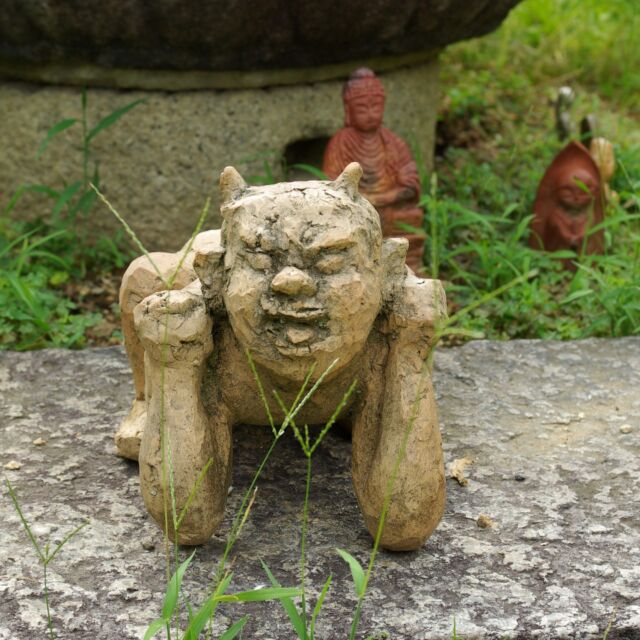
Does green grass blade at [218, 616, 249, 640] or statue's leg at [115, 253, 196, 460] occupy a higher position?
statue's leg at [115, 253, 196, 460]

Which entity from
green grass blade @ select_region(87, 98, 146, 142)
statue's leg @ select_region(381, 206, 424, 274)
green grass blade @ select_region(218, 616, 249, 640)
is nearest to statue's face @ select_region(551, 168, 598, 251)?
statue's leg @ select_region(381, 206, 424, 274)

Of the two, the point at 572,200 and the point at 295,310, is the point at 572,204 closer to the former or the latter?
the point at 572,200

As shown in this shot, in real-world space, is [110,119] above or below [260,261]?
above

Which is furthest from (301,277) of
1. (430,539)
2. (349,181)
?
(430,539)

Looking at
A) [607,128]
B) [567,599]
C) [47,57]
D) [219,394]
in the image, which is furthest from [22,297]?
[607,128]

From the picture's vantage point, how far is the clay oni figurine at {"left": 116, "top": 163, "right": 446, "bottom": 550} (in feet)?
6.53

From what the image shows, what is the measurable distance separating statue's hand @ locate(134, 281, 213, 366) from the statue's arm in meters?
0.38

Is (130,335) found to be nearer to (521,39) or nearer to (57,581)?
(57,581)

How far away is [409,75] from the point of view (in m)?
4.39

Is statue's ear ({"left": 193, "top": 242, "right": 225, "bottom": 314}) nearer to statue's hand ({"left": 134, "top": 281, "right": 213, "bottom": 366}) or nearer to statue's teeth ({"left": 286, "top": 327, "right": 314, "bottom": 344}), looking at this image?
statue's hand ({"left": 134, "top": 281, "right": 213, "bottom": 366})

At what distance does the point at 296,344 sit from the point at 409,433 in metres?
0.33

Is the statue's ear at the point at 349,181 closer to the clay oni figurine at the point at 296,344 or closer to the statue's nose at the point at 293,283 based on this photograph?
the clay oni figurine at the point at 296,344

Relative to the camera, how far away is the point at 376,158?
3811 millimetres

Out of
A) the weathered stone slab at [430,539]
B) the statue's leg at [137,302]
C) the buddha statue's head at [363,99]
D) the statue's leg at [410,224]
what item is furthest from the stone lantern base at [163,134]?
the statue's leg at [137,302]
